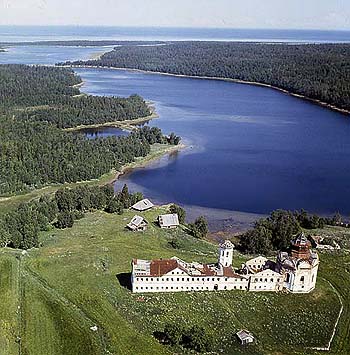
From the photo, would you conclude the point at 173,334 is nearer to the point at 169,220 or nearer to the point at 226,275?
the point at 226,275

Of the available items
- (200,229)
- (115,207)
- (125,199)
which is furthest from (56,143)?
(200,229)

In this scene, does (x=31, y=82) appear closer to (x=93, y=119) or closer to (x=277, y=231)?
(x=93, y=119)

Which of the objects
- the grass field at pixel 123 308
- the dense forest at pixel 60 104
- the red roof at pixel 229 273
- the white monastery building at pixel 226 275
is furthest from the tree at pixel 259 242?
the dense forest at pixel 60 104

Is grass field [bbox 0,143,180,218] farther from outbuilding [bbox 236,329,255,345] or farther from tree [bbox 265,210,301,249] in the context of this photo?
outbuilding [bbox 236,329,255,345]

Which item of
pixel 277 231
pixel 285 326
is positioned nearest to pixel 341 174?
pixel 277 231

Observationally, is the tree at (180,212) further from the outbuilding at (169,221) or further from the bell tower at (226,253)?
the bell tower at (226,253)

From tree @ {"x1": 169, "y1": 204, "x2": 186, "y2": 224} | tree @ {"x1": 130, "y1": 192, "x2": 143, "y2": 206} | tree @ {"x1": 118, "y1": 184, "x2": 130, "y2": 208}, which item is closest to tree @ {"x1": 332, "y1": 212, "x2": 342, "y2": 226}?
tree @ {"x1": 169, "y1": 204, "x2": 186, "y2": 224}
